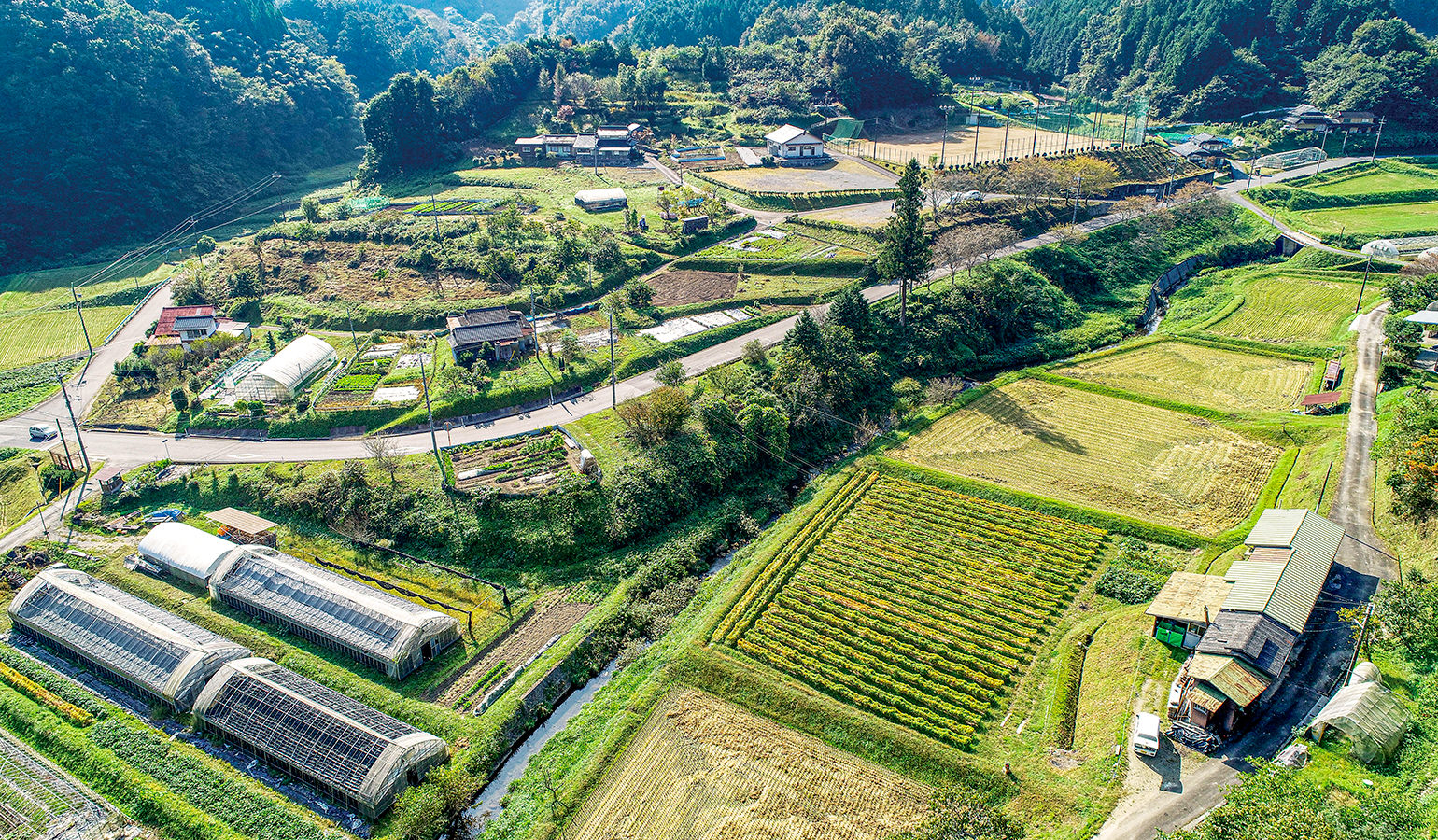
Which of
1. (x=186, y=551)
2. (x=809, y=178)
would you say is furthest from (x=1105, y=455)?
(x=809, y=178)

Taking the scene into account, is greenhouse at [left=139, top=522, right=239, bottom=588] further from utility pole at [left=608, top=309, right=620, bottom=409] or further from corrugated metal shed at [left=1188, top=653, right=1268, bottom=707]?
corrugated metal shed at [left=1188, top=653, right=1268, bottom=707]

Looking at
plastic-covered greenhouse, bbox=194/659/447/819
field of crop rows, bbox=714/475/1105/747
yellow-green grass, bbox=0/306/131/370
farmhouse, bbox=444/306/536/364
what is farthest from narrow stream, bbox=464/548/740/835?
yellow-green grass, bbox=0/306/131/370

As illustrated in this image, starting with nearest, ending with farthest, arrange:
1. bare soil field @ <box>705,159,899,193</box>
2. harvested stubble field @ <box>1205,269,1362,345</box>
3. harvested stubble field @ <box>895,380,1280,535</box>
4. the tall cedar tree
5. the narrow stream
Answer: the narrow stream, harvested stubble field @ <box>895,380,1280,535</box>, the tall cedar tree, harvested stubble field @ <box>1205,269,1362,345</box>, bare soil field @ <box>705,159,899,193</box>

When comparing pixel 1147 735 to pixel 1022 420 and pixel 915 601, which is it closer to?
pixel 915 601

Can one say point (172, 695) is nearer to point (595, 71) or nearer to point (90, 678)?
Result: point (90, 678)

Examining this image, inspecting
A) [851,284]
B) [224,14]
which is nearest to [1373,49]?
[851,284]
